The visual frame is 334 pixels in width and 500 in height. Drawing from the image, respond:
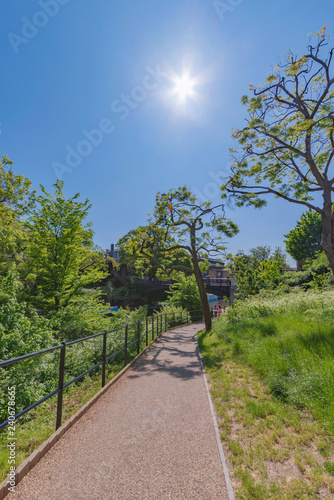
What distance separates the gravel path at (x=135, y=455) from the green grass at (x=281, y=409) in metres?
0.33

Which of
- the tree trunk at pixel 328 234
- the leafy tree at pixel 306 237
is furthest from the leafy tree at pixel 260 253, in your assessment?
the tree trunk at pixel 328 234

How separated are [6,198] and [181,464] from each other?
17761 mm

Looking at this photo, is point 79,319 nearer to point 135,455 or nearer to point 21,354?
point 21,354

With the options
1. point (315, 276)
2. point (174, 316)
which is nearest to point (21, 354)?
point (174, 316)

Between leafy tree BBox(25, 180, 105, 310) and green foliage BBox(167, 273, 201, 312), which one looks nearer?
leafy tree BBox(25, 180, 105, 310)

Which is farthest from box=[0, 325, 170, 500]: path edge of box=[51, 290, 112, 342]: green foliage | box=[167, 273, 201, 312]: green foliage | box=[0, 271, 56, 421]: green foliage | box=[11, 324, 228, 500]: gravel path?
box=[167, 273, 201, 312]: green foliage

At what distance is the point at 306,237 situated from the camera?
108 ft

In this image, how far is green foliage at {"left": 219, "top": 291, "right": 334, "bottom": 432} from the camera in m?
3.42

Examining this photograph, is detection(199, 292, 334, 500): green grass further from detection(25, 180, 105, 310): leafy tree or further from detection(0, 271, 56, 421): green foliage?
detection(25, 180, 105, 310): leafy tree

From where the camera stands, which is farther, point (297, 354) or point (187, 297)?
point (187, 297)

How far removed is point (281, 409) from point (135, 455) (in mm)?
2373

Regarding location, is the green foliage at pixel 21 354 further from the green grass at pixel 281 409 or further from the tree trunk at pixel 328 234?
the tree trunk at pixel 328 234

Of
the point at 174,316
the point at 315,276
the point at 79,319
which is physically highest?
the point at 315,276

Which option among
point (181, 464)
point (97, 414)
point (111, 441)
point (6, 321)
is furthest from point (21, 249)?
point (181, 464)
